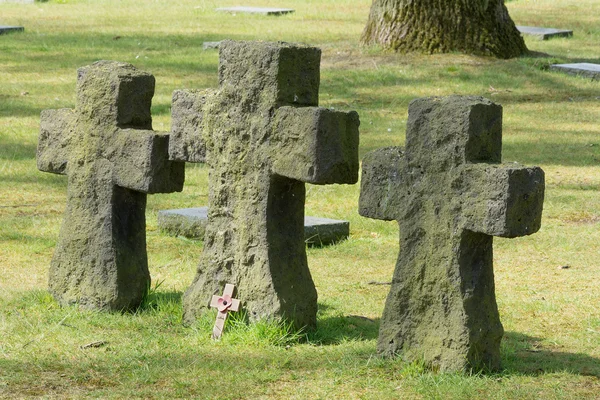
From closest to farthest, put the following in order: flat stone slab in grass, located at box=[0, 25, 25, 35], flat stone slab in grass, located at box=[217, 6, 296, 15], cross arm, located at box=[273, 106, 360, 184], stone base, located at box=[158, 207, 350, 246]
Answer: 1. cross arm, located at box=[273, 106, 360, 184]
2. stone base, located at box=[158, 207, 350, 246]
3. flat stone slab in grass, located at box=[0, 25, 25, 35]
4. flat stone slab in grass, located at box=[217, 6, 296, 15]

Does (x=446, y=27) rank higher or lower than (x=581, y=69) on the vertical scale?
higher

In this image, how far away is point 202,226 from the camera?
838 cm

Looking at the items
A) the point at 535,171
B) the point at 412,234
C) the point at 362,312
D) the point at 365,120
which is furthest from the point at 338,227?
the point at 365,120

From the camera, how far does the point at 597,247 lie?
8.03m

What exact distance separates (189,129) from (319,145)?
955 mm

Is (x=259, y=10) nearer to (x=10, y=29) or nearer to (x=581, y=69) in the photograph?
(x=10, y=29)

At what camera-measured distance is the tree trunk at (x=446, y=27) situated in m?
14.5

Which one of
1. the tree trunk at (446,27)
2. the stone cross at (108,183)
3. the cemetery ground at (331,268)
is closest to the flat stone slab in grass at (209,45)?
the cemetery ground at (331,268)

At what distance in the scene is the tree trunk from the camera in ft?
47.5

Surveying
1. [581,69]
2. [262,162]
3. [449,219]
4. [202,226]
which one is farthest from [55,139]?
[581,69]

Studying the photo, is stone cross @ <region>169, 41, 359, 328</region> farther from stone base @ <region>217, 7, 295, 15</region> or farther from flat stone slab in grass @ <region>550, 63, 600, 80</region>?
stone base @ <region>217, 7, 295, 15</region>

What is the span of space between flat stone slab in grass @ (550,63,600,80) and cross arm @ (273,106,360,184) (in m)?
9.90

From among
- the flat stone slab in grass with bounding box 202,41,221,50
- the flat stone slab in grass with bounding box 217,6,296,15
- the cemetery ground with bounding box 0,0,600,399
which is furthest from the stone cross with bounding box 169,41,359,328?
the flat stone slab in grass with bounding box 217,6,296,15

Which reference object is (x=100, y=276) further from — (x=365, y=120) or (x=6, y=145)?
(x=365, y=120)
